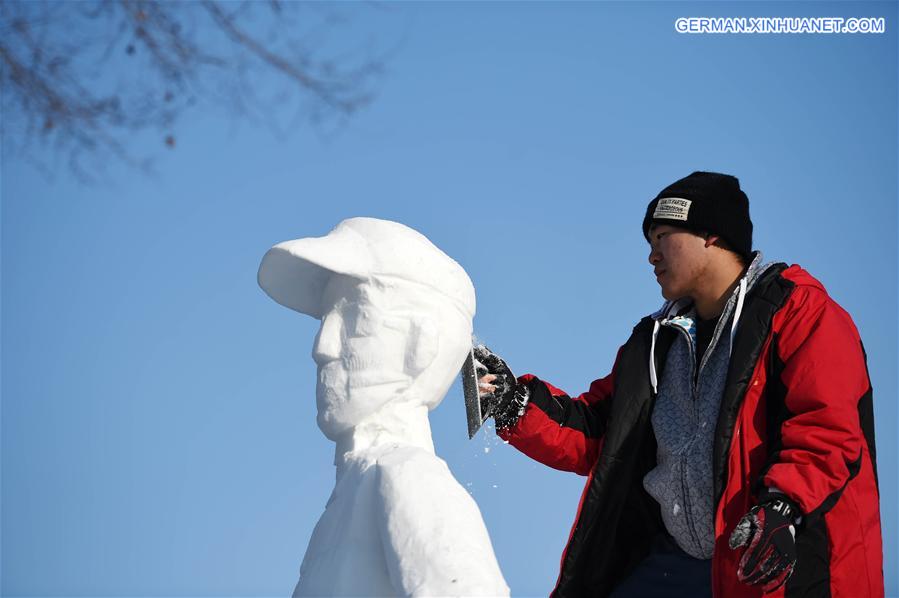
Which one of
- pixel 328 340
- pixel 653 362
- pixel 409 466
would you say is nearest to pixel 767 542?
pixel 653 362

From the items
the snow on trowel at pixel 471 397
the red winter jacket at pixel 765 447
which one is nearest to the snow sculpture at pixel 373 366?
the snow on trowel at pixel 471 397

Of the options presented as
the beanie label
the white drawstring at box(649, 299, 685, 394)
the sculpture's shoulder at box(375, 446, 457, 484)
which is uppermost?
the beanie label

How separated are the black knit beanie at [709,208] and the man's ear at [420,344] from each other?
1684 mm

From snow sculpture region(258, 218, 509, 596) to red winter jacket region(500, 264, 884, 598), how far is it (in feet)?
4.12

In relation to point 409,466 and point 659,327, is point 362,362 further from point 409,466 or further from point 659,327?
point 659,327

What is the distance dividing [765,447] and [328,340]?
173 cm

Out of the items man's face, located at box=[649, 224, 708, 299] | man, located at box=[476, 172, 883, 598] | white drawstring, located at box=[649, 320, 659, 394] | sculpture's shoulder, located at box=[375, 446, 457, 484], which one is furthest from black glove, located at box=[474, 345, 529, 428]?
sculpture's shoulder, located at box=[375, 446, 457, 484]

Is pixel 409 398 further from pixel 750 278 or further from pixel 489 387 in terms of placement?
pixel 750 278

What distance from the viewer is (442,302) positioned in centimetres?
320

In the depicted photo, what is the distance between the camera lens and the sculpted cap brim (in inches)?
123

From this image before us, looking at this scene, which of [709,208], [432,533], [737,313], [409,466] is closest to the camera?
[432,533]

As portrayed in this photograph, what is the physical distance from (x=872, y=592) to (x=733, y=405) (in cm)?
77

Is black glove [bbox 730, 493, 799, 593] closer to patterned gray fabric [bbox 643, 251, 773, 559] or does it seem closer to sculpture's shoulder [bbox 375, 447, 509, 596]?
patterned gray fabric [bbox 643, 251, 773, 559]

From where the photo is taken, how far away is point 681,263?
176 inches
